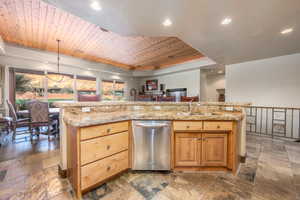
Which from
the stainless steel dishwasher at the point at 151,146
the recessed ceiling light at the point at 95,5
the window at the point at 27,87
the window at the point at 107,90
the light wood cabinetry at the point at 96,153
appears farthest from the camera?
the window at the point at 107,90

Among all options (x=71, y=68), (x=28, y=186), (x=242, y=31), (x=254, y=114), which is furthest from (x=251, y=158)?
(x=71, y=68)

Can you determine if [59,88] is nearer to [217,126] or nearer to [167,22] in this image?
[167,22]

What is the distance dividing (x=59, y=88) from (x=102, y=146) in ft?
15.7

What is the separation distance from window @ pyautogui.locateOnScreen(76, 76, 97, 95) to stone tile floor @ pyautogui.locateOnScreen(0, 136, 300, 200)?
150 inches

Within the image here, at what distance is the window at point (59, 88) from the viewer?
15.9 feet

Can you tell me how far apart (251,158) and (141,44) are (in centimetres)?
381

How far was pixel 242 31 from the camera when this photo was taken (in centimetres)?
241

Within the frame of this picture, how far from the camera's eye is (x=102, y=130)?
1.52 meters

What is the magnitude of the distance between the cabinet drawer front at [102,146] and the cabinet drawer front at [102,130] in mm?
51

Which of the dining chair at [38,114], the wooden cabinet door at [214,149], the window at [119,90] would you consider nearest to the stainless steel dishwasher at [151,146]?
the wooden cabinet door at [214,149]

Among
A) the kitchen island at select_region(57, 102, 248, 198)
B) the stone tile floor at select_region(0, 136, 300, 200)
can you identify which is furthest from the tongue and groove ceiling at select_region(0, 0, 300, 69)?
the stone tile floor at select_region(0, 136, 300, 200)

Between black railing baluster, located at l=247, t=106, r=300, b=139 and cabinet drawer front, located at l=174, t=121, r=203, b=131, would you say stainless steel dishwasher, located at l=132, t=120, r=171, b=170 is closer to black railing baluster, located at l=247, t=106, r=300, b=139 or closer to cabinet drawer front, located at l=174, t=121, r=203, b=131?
cabinet drawer front, located at l=174, t=121, r=203, b=131

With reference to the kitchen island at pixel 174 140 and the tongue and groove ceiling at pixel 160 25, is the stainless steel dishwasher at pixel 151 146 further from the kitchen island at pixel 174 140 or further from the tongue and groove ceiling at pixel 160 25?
the tongue and groove ceiling at pixel 160 25

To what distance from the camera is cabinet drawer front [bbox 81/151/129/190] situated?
1.42 m
